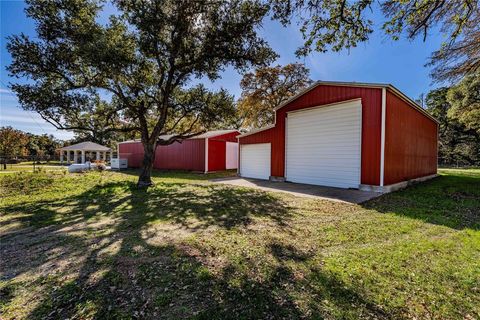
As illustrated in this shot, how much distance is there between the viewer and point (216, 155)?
17750 millimetres

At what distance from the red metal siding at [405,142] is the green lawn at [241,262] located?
279cm

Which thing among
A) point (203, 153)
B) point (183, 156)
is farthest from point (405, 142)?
point (183, 156)

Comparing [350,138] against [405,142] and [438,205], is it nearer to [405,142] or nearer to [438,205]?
[405,142]

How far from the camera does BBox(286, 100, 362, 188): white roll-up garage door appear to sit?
29.2 feet

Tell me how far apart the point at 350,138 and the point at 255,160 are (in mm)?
5822

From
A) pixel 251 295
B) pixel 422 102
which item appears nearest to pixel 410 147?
pixel 251 295

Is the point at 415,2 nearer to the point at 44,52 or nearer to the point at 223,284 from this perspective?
the point at 223,284

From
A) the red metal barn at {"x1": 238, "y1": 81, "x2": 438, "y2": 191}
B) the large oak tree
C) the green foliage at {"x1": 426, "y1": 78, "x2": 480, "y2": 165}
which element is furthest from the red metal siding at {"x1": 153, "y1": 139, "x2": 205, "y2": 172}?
the green foliage at {"x1": 426, "y1": 78, "x2": 480, "y2": 165}

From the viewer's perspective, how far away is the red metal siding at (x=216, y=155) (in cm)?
1717

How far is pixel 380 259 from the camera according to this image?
3213 mm

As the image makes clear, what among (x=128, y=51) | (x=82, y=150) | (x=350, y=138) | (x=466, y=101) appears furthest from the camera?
(x=82, y=150)

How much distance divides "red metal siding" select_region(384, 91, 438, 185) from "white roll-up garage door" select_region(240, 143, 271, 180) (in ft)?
19.1

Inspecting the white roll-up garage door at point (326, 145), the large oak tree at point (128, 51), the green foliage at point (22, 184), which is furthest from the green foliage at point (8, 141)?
the white roll-up garage door at point (326, 145)

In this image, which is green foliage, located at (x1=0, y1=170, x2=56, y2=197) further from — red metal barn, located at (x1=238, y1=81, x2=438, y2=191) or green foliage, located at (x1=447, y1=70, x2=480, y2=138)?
green foliage, located at (x1=447, y1=70, x2=480, y2=138)
